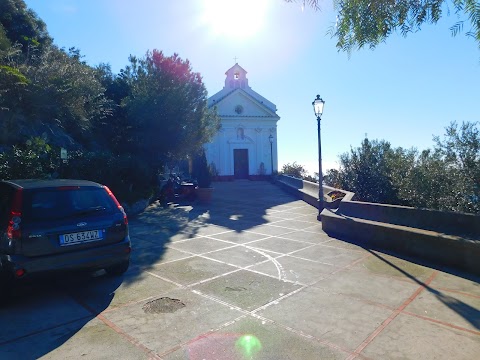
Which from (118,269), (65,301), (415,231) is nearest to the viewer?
(65,301)

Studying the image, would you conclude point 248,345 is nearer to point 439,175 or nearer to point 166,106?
point 439,175

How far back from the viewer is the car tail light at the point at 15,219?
11.9 ft

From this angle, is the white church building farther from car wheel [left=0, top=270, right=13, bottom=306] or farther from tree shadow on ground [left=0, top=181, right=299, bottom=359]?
car wheel [left=0, top=270, right=13, bottom=306]

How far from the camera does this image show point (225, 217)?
10.6m

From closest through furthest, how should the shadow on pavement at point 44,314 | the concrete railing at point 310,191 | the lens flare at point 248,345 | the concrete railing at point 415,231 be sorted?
the lens flare at point 248,345 < the shadow on pavement at point 44,314 < the concrete railing at point 415,231 < the concrete railing at point 310,191

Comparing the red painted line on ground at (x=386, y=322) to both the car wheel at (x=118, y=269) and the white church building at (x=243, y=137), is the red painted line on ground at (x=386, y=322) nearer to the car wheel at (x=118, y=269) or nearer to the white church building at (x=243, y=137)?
the car wheel at (x=118, y=269)

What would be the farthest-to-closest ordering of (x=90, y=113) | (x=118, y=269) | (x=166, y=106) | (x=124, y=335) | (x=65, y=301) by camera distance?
(x=166, y=106) < (x=90, y=113) < (x=118, y=269) < (x=65, y=301) < (x=124, y=335)

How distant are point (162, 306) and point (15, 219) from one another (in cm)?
194

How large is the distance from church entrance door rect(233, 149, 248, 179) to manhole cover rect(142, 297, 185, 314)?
29064 millimetres

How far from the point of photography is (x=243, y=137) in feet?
109

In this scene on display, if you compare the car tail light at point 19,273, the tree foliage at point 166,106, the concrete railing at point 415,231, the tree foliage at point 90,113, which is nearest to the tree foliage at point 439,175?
the concrete railing at point 415,231

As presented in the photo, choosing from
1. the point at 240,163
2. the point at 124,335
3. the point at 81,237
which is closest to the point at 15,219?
the point at 81,237

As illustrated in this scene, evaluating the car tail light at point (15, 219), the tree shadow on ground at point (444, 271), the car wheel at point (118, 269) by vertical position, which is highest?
the car tail light at point (15, 219)

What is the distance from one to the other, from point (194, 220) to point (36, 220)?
6366 mm
